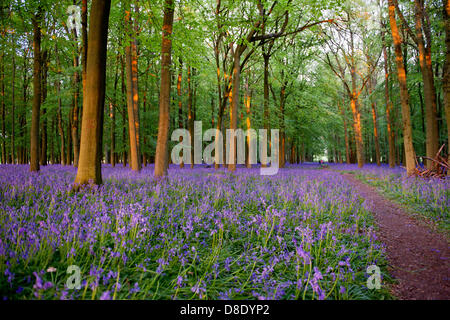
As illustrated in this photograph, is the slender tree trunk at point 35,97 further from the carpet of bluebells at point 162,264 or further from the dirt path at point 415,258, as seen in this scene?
the dirt path at point 415,258

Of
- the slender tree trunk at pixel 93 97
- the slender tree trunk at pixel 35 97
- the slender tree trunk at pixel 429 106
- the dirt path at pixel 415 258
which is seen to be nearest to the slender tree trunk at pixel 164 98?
the slender tree trunk at pixel 93 97

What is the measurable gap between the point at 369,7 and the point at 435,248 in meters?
23.2

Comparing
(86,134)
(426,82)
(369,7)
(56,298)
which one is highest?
(369,7)

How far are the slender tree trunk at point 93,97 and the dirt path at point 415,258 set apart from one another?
20.7 feet

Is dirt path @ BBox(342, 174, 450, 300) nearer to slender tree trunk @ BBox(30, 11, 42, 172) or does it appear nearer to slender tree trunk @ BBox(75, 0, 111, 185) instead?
slender tree trunk @ BBox(75, 0, 111, 185)

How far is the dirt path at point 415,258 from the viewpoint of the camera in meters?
2.57

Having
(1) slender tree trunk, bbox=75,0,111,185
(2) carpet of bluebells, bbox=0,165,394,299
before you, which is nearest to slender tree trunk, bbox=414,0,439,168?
(2) carpet of bluebells, bbox=0,165,394,299

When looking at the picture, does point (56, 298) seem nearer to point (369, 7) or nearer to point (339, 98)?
point (369, 7)

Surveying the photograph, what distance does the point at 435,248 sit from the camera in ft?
12.4

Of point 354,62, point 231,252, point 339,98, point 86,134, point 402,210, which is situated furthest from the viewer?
point 339,98

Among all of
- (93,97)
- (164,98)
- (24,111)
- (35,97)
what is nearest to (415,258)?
(93,97)

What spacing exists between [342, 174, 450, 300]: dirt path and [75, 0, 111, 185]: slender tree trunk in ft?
20.7

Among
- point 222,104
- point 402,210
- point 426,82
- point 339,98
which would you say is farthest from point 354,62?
point 402,210

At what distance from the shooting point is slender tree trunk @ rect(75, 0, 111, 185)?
5598 millimetres
